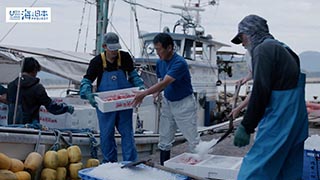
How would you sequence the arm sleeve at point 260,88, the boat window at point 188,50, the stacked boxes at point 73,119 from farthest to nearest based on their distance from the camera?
the boat window at point 188,50
the stacked boxes at point 73,119
the arm sleeve at point 260,88

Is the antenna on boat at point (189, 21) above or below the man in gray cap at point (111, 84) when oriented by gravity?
above

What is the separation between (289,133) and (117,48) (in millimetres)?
2590

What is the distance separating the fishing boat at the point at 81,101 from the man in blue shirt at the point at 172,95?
2.53ft

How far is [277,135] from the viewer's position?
305cm

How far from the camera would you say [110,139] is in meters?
5.33

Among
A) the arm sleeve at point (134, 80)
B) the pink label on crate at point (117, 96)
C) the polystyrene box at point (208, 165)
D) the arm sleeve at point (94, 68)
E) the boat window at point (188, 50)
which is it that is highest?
the boat window at point (188, 50)

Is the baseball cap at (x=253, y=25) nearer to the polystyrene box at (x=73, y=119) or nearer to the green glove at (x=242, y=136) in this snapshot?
the green glove at (x=242, y=136)

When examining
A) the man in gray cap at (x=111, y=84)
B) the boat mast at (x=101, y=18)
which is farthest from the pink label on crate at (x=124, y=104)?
the boat mast at (x=101, y=18)

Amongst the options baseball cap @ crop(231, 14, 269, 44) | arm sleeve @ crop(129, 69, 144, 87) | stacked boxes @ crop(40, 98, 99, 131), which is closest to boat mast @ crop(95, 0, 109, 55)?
stacked boxes @ crop(40, 98, 99, 131)

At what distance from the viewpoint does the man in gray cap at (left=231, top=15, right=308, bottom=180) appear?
3012 mm

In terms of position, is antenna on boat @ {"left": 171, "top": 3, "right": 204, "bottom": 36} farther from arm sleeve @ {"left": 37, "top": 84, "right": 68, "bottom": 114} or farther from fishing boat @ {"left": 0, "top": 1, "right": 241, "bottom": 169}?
arm sleeve @ {"left": 37, "top": 84, "right": 68, "bottom": 114}

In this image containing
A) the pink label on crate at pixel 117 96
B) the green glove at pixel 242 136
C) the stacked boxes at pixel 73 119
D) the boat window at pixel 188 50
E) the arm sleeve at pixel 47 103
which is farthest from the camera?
the boat window at pixel 188 50

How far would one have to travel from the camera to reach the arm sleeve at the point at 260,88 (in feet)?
9.81

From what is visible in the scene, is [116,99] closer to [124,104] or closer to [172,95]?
[124,104]
